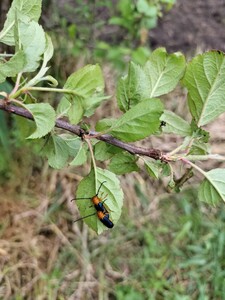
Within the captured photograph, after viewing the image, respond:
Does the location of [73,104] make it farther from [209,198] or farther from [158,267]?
[158,267]

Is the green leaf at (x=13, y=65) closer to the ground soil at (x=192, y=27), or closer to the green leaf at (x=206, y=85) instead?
the green leaf at (x=206, y=85)

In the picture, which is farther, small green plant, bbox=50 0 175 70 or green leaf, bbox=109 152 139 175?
small green plant, bbox=50 0 175 70

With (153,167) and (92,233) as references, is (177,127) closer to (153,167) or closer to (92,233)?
(153,167)

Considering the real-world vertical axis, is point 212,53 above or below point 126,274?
above

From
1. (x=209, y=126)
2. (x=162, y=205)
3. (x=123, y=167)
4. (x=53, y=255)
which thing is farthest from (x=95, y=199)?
(x=209, y=126)

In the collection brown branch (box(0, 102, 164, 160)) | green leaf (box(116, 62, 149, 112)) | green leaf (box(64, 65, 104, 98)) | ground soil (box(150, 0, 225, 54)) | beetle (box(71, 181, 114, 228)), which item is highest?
green leaf (box(64, 65, 104, 98))

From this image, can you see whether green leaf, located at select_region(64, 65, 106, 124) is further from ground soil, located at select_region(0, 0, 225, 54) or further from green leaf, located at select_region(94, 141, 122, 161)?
ground soil, located at select_region(0, 0, 225, 54)

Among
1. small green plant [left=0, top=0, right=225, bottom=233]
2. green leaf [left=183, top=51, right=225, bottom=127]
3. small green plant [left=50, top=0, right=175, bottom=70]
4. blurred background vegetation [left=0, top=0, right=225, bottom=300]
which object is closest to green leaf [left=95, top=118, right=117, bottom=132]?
small green plant [left=0, top=0, right=225, bottom=233]
